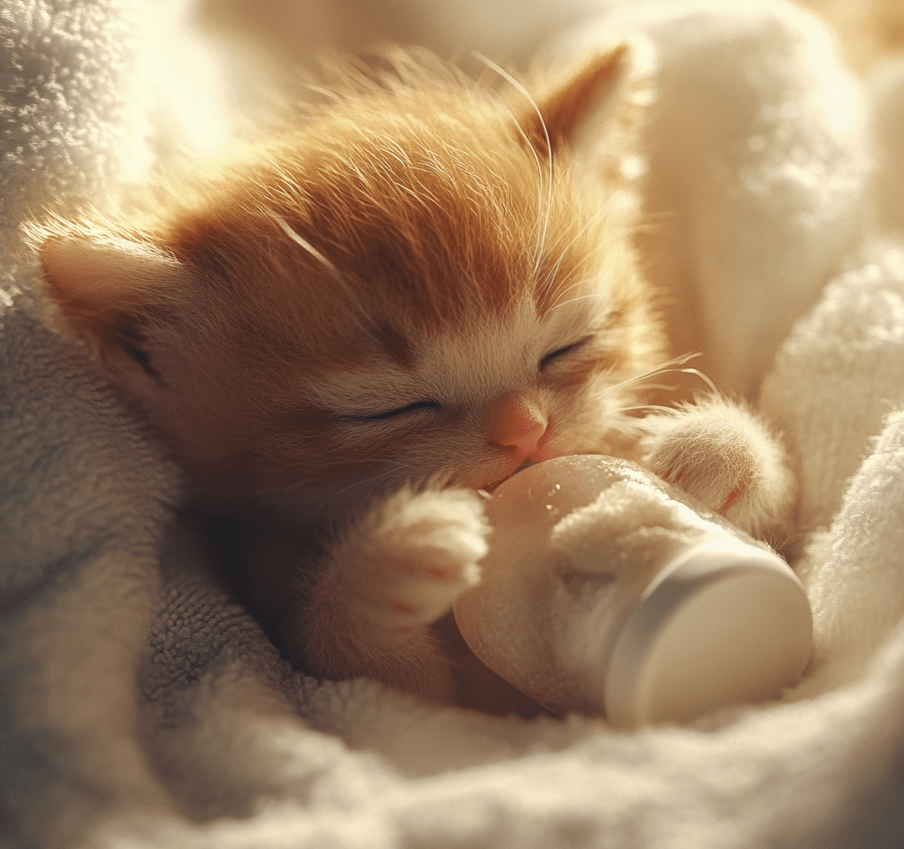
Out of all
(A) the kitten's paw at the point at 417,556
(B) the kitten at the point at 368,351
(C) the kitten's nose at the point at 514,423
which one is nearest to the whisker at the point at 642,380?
(B) the kitten at the point at 368,351

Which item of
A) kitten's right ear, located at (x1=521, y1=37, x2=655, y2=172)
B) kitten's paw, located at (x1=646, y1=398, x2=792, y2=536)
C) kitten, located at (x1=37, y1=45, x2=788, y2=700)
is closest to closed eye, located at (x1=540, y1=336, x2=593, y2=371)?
kitten, located at (x1=37, y1=45, x2=788, y2=700)

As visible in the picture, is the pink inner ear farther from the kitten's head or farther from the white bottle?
the white bottle

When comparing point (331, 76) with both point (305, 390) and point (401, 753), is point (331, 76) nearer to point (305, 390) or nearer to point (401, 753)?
point (305, 390)

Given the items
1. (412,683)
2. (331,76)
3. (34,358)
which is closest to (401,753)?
(412,683)

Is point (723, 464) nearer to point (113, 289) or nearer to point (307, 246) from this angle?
point (307, 246)

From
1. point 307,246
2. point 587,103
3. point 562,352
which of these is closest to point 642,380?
point 562,352

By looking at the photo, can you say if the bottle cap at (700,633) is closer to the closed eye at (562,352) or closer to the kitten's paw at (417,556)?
the kitten's paw at (417,556)
